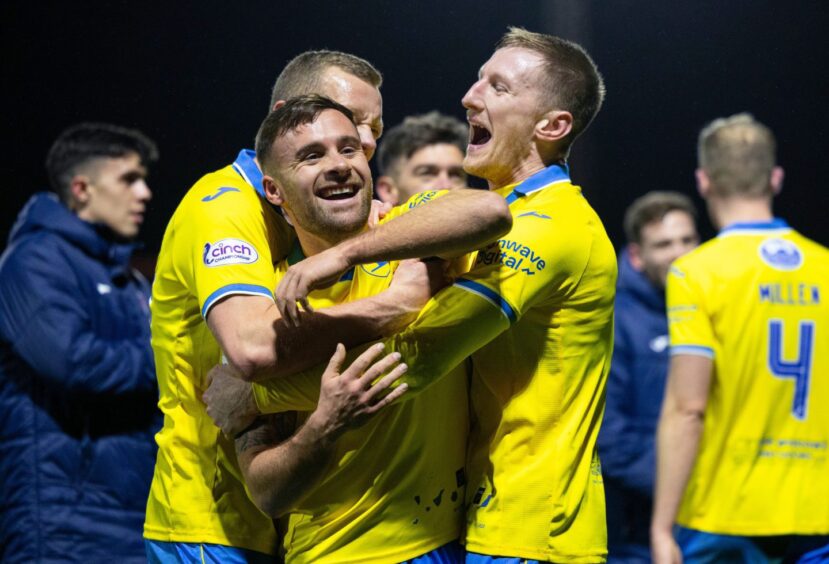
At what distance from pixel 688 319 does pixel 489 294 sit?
1.39 meters

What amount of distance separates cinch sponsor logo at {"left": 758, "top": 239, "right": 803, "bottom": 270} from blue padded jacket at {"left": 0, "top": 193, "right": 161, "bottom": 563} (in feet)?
7.01

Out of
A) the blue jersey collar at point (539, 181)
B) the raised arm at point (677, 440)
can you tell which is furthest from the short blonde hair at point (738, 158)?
the blue jersey collar at point (539, 181)

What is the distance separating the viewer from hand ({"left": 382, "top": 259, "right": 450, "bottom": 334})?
2.33 metres

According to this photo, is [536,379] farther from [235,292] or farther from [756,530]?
[756,530]

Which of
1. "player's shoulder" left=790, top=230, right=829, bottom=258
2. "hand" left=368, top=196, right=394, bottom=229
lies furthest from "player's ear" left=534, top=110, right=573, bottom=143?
"player's shoulder" left=790, top=230, right=829, bottom=258

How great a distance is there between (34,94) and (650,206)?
3562mm

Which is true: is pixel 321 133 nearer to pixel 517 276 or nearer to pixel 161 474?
pixel 517 276

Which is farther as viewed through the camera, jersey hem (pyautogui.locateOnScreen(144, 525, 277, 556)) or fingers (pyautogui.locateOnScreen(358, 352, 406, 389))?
jersey hem (pyautogui.locateOnScreen(144, 525, 277, 556))

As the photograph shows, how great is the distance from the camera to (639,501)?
4.86 meters

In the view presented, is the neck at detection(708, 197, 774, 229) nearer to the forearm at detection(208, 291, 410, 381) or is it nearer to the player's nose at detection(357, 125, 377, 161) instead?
the player's nose at detection(357, 125, 377, 161)

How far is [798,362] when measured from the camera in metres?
3.50

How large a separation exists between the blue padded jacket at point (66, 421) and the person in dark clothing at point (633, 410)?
1954 millimetres

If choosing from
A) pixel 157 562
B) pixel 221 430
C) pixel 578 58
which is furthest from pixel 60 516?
pixel 578 58

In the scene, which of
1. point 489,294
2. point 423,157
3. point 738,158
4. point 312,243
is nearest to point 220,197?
point 312,243
